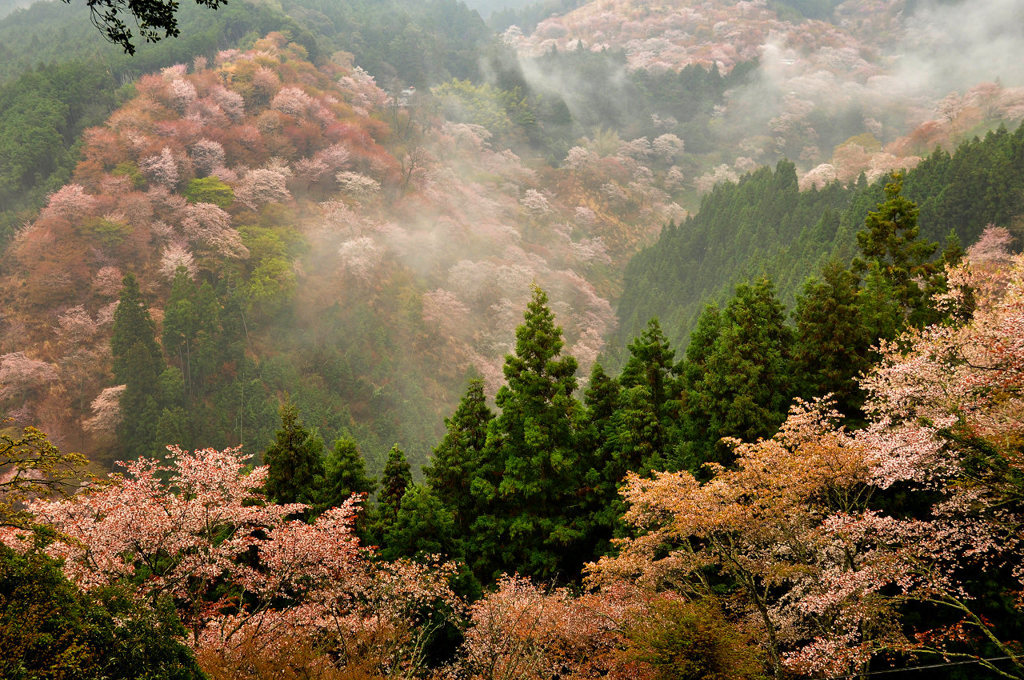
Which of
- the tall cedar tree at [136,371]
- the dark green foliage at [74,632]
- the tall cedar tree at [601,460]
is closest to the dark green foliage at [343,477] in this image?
the tall cedar tree at [601,460]

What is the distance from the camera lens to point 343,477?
77.0 ft

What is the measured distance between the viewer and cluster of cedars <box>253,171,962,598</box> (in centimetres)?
Result: 2159

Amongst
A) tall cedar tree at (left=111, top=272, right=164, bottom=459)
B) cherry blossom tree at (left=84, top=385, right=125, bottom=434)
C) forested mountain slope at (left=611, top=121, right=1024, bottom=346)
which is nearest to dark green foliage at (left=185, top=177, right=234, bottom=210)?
tall cedar tree at (left=111, top=272, right=164, bottom=459)

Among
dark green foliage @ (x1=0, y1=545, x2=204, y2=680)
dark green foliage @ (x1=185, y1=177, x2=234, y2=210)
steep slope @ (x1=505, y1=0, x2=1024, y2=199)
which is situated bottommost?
steep slope @ (x1=505, y1=0, x2=1024, y2=199)

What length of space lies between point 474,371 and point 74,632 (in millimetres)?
37873

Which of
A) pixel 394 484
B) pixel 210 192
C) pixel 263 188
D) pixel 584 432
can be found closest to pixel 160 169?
pixel 210 192

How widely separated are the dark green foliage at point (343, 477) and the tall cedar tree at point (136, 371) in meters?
15.3

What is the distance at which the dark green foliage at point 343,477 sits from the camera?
23.4 metres

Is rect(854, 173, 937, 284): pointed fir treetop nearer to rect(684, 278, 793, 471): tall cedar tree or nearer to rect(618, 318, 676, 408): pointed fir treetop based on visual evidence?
rect(684, 278, 793, 471): tall cedar tree

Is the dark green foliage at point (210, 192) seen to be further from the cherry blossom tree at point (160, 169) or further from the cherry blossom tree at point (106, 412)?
the cherry blossom tree at point (106, 412)

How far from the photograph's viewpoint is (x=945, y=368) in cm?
1387

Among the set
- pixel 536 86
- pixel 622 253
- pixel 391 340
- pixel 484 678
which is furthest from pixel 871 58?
pixel 484 678

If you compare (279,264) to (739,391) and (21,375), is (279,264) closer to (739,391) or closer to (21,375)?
(21,375)

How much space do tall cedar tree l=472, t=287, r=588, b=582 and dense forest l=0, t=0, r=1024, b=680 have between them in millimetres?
162
